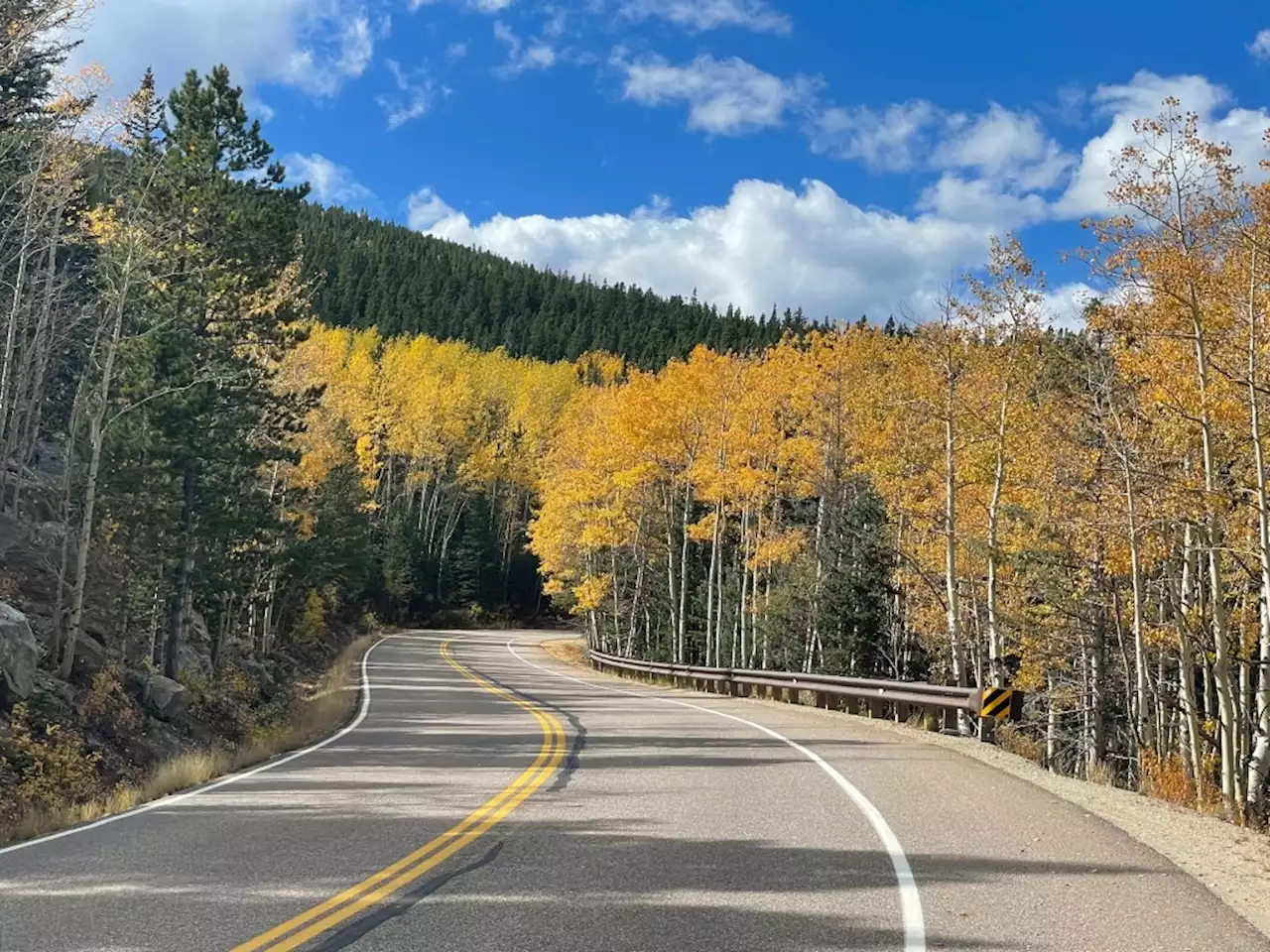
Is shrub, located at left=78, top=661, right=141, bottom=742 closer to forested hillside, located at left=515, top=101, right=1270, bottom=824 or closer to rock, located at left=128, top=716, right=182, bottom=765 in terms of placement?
rock, located at left=128, top=716, right=182, bottom=765

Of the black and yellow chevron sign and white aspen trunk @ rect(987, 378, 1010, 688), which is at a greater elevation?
white aspen trunk @ rect(987, 378, 1010, 688)

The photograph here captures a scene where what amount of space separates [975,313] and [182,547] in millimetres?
18411

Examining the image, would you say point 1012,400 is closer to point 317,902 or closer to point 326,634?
point 317,902

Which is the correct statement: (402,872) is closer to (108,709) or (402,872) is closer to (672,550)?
(108,709)

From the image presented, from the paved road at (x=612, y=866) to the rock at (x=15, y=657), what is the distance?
578 cm

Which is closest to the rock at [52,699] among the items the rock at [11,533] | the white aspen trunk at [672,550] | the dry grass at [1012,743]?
the rock at [11,533]

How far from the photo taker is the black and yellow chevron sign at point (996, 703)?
14.9 metres

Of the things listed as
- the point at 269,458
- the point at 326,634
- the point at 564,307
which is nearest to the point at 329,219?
the point at 564,307

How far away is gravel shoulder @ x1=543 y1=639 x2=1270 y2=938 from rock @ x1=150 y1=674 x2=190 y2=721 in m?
15.9

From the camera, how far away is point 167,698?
20.6 meters

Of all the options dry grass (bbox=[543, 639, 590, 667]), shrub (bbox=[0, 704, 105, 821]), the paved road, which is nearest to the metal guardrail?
the paved road

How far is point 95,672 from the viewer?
64.1 ft

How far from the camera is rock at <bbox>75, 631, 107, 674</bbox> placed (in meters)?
19.5

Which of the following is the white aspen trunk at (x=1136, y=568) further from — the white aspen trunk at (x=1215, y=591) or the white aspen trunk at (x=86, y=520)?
the white aspen trunk at (x=86, y=520)
